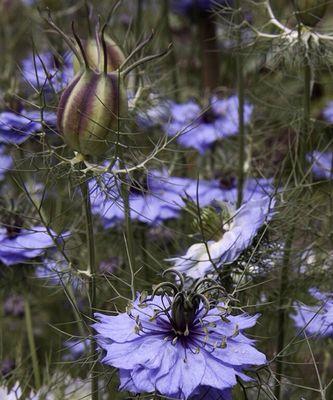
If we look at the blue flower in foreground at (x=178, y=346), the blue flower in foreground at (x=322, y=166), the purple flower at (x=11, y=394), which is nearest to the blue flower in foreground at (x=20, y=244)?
the purple flower at (x=11, y=394)

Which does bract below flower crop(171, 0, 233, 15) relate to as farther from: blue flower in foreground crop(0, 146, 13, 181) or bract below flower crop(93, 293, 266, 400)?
bract below flower crop(93, 293, 266, 400)

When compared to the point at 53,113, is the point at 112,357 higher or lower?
lower

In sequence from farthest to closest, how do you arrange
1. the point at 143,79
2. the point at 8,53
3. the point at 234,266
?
the point at 8,53, the point at 143,79, the point at 234,266

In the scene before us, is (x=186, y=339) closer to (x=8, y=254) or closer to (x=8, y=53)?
(x=8, y=254)

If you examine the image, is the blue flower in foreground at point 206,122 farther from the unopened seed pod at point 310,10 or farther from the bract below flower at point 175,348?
the bract below flower at point 175,348

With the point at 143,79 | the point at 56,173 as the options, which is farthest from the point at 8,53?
the point at 56,173

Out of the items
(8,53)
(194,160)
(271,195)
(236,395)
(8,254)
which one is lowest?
(236,395)

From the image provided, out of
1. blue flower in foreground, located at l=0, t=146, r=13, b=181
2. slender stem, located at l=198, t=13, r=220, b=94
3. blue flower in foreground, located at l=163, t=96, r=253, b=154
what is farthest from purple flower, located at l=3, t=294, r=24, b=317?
slender stem, located at l=198, t=13, r=220, b=94
